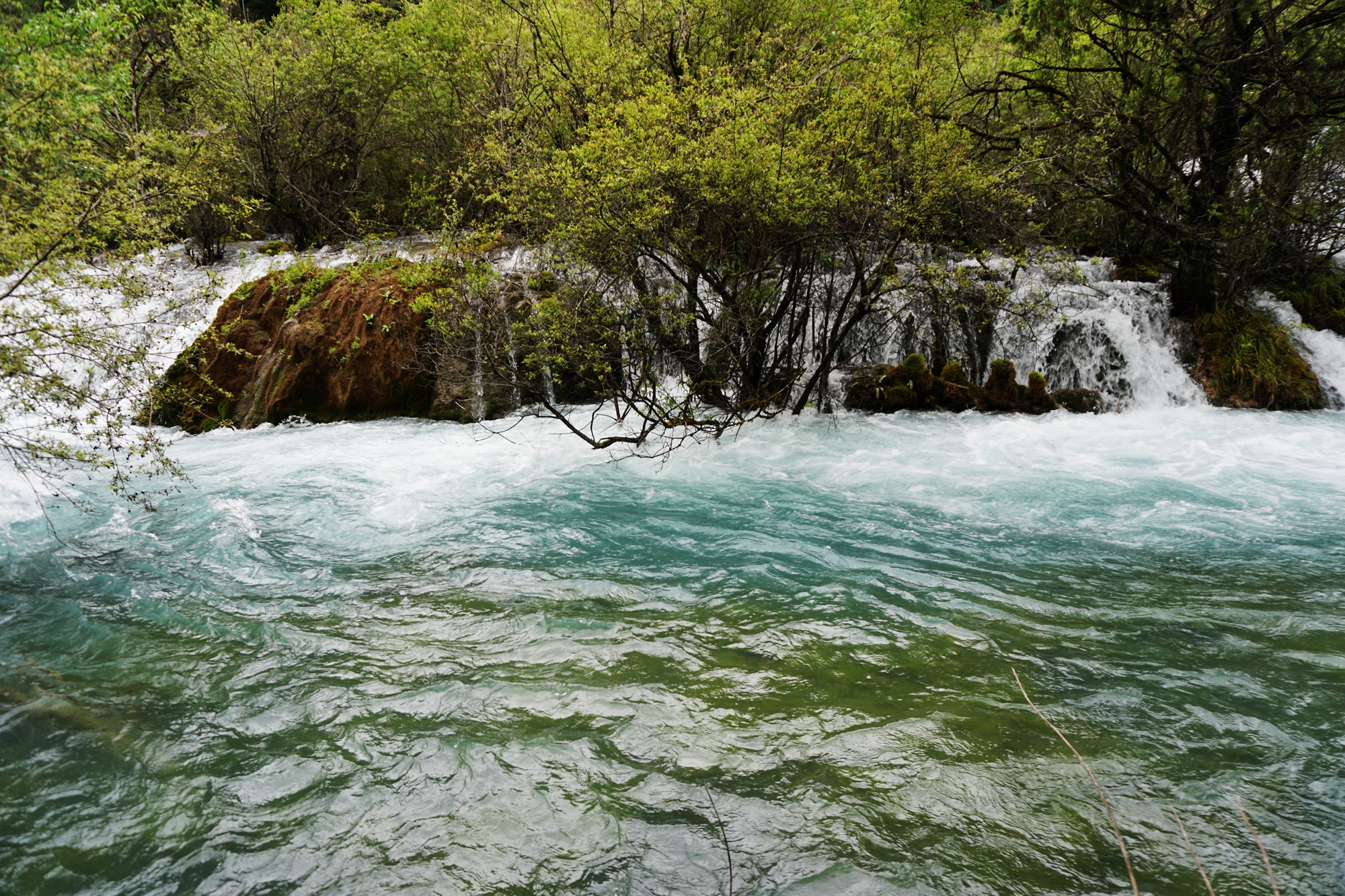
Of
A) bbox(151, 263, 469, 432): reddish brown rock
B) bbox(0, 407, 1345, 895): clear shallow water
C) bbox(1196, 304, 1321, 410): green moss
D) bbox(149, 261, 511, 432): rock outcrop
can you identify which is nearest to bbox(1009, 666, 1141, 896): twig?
bbox(0, 407, 1345, 895): clear shallow water

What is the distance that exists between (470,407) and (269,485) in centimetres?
438

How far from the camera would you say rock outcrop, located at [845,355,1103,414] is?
11.6 meters

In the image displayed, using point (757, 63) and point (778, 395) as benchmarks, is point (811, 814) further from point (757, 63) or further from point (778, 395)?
point (757, 63)

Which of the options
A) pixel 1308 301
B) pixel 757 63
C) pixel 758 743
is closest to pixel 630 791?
pixel 758 743

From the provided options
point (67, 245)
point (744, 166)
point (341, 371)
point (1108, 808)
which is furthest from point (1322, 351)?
point (341, 371)

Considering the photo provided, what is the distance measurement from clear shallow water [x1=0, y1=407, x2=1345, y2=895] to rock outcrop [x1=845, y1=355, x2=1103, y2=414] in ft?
12.6

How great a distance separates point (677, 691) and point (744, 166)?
6096 millimetres

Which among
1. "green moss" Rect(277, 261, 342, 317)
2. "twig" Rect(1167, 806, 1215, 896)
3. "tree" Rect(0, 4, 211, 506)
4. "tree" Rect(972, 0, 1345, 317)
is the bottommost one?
"twig" Rect(1167, 806, 1215, 896)

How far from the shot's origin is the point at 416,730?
3891 mm

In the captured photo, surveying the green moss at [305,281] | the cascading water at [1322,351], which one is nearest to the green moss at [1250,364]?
the cascading water at [1322,351]

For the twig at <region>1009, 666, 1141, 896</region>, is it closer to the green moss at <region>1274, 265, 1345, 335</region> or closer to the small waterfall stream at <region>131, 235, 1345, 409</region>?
the small waterfall stream at <region>131, 235, 1345, 409</region>

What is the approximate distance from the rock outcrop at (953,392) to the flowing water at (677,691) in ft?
12.3

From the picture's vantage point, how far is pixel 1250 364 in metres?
11.5

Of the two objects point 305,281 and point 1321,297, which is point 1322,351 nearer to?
point 1321,297
